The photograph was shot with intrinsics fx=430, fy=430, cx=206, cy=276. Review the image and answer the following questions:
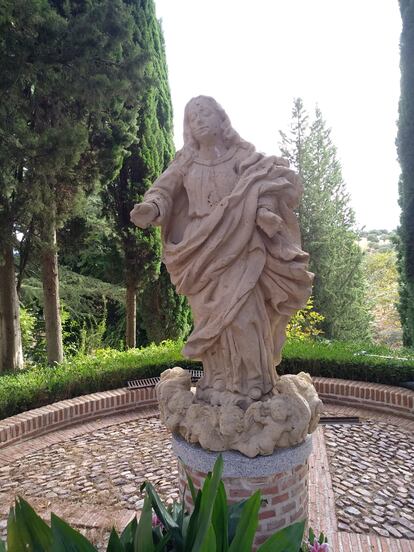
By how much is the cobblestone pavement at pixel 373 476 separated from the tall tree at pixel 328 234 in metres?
12.3

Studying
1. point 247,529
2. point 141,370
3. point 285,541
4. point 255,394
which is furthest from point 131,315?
point 285,541

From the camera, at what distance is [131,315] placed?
40.1 ft

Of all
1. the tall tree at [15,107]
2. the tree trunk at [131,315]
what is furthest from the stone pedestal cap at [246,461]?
the tree trunk at [131,315]

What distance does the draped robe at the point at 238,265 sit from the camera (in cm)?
296

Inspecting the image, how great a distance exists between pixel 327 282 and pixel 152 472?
47.7 ft

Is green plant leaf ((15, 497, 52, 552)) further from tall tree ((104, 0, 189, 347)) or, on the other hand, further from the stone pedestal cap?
tall tree ((104, 0, 189, 347))

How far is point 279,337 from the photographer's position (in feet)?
10.8

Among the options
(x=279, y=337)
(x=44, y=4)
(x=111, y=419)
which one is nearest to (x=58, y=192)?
(x=44, y=4)

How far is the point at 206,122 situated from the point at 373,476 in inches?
143

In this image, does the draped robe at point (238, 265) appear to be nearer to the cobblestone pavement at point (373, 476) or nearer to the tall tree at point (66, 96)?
the cobblestone pavement at point (373, 476)

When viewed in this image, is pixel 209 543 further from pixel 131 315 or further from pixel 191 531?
pixel 131 315

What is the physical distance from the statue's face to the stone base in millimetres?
2221

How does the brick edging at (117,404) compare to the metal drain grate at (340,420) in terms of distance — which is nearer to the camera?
the brick edging at (117,404)

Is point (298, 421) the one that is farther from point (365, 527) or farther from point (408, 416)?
point (408, 416)
